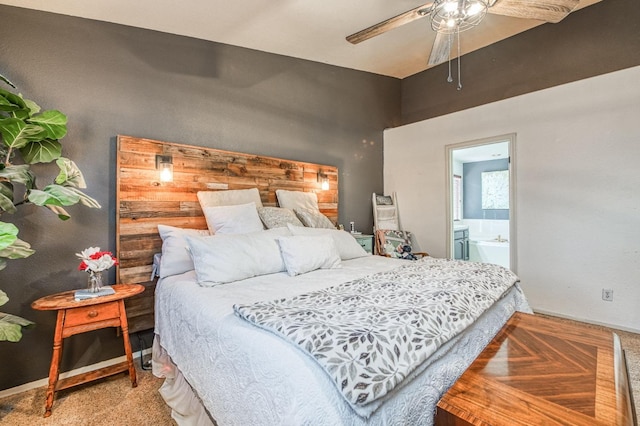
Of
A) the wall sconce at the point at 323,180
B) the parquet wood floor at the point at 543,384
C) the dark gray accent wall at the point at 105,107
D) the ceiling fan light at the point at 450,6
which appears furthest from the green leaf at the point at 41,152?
the ceiling fan light at the point at 450,6

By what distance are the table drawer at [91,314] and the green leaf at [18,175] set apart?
0.83 meters

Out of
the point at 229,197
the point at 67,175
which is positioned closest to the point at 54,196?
the point at 67,175

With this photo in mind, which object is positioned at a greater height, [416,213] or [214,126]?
[214,126]

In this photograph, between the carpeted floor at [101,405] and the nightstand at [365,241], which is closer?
the carpeted floor at [101,405]

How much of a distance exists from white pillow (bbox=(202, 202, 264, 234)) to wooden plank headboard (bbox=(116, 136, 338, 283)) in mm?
254

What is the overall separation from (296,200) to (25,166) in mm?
2220

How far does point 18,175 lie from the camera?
71.6 inches

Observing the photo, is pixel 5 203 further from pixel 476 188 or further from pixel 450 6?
pixel 476 188

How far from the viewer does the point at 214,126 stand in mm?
3076

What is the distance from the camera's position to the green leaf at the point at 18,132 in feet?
6.07

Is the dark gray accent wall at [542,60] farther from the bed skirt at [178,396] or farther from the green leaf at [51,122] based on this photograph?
the bed skirt at [178,396]

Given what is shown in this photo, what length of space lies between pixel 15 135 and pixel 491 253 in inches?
234

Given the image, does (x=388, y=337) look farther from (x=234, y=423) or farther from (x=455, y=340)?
(x=234, y=423)

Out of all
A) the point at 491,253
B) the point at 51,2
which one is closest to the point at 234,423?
the point at 51,2
